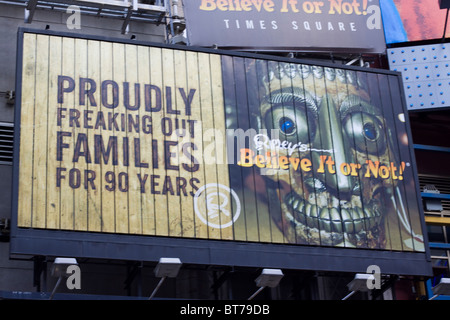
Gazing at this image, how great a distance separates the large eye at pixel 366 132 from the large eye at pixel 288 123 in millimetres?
1150

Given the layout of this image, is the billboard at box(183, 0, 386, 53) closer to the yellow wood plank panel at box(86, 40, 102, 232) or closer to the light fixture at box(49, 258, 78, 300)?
the yellow wood plank panel at box(86, 40, 102, 232)

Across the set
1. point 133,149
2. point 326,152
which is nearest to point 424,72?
point 326,152

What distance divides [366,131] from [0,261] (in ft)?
30.2

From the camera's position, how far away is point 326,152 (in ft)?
71.3

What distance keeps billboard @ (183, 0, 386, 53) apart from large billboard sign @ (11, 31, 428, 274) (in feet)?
4.37

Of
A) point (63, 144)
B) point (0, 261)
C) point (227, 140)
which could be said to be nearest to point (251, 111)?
point (227, 140)

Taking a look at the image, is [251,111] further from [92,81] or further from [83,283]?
[83,283]

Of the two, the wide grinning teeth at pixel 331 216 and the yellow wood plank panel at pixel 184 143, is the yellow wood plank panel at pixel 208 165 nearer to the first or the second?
the yellow wood plank panel at pixel 184 143

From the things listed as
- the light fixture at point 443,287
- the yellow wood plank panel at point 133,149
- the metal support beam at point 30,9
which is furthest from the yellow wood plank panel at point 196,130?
the light fixture at point 443,287

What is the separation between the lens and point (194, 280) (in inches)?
869

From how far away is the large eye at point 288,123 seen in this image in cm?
2153

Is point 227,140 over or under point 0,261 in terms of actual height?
over

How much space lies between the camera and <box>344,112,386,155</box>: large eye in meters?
22.2
